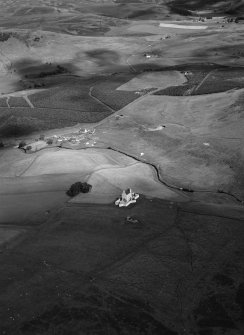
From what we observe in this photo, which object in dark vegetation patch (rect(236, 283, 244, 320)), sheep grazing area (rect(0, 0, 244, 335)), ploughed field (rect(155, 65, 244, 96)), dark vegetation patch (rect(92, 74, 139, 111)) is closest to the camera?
dark vegetation patch (rect(236, 283, 244, 320))

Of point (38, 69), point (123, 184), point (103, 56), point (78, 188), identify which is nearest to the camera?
point (78, 188)

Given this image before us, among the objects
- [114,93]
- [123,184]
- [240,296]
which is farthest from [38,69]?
[240,296]

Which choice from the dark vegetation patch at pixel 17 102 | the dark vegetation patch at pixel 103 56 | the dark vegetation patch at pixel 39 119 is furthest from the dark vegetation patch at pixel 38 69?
the dark vegetation patch at pixel 39 119

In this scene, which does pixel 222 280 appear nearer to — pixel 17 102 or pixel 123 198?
pixel 123 198

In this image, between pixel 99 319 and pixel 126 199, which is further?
pixel 126 199

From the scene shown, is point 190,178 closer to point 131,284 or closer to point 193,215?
point 193,215

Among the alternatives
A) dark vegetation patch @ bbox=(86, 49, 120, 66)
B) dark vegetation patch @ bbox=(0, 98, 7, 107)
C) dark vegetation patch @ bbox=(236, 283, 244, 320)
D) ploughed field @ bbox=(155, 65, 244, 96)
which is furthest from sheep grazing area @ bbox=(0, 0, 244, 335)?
dark vegetation patch @ bbox=(86, 49, 120, 66)

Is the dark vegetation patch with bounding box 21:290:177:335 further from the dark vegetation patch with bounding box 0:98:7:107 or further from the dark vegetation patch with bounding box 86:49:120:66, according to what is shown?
the dark vegetation patch with bounding box 86:49:120:66
